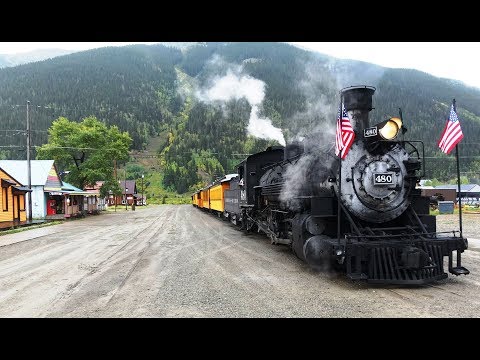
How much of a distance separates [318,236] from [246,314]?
276 centimetres

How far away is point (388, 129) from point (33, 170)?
33.4 meters

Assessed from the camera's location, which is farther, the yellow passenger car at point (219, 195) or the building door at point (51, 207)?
the building door at point (51, 207)

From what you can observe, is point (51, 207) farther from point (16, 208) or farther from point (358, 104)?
point (358, 104)

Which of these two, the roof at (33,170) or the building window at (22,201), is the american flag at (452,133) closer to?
the building window at (22,201)

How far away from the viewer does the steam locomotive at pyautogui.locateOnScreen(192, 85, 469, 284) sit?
6.85 meters

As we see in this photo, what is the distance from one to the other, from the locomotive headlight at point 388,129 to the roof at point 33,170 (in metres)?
30.6

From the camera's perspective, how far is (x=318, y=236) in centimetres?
764

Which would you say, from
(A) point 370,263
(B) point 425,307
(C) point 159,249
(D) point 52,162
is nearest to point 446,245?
(A) point 370,263

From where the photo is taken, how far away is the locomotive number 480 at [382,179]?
24.7 feet

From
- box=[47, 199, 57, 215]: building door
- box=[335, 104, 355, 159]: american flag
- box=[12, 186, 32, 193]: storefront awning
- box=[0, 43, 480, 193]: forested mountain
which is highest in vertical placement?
box=[0, 43, 480, 193]: forested mountain

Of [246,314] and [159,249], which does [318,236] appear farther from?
[159,249]

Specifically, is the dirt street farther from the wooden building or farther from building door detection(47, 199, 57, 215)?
building door detection(47, 199, 57, 215)

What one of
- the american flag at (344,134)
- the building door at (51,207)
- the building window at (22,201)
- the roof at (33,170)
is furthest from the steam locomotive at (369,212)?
the building door at (51,207)

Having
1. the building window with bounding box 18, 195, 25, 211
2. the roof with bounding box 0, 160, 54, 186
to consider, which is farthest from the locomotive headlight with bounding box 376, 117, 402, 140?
the roof with bounding box 0, 160, 54, 186
